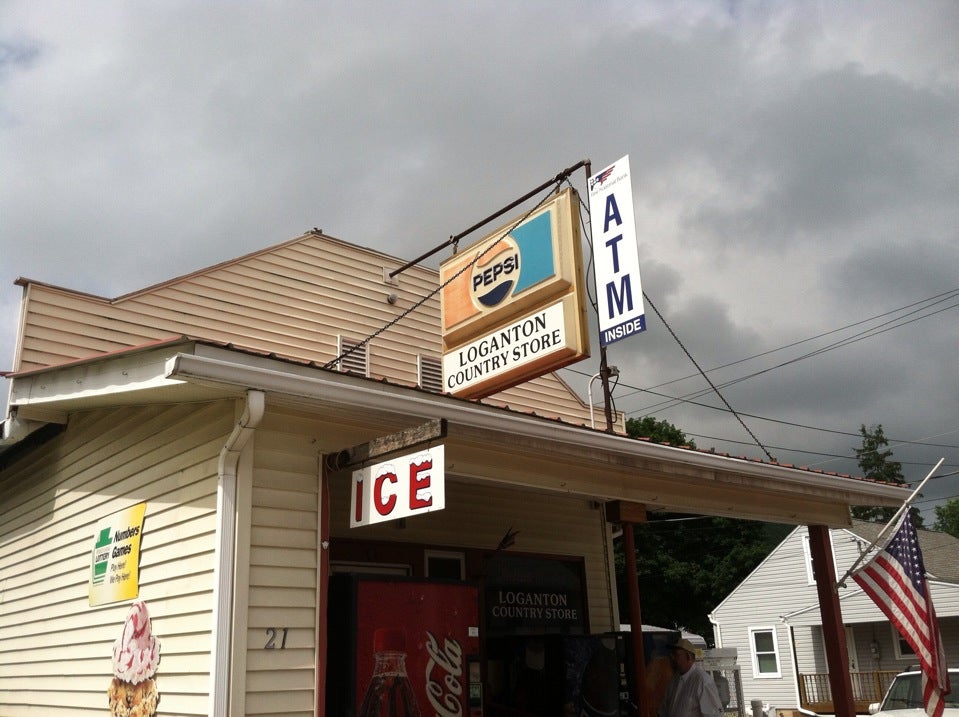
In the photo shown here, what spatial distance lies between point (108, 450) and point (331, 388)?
3.56 metres

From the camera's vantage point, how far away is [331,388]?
6.05 meters

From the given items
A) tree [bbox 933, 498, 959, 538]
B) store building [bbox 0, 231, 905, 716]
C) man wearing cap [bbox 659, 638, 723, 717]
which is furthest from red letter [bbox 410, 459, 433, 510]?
tree [bbox 933, 498, 959, 538]

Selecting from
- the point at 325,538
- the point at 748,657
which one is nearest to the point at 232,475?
the point at 325,538

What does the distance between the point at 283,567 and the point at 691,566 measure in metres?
42.9

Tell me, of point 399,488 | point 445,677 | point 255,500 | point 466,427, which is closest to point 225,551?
point 255,500

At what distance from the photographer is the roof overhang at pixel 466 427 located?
5.96 meters

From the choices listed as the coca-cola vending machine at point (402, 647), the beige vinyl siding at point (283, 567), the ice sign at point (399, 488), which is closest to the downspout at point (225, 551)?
the beige vinyl siding at point (283, 567)

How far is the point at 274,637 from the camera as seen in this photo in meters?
6.05

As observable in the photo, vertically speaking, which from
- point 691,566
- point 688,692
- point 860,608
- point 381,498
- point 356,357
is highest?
point 356,357

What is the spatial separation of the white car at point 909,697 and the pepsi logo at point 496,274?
875 centimetres

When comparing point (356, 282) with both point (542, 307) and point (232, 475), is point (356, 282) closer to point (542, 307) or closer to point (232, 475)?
point (542, 307)

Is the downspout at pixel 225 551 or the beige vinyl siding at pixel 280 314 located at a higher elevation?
the beige vinyl siding at pixel 280 314

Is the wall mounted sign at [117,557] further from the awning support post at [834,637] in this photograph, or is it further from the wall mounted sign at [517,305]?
the awning support post at [834,637]

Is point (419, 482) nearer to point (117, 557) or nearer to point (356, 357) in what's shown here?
point (117, 557)
